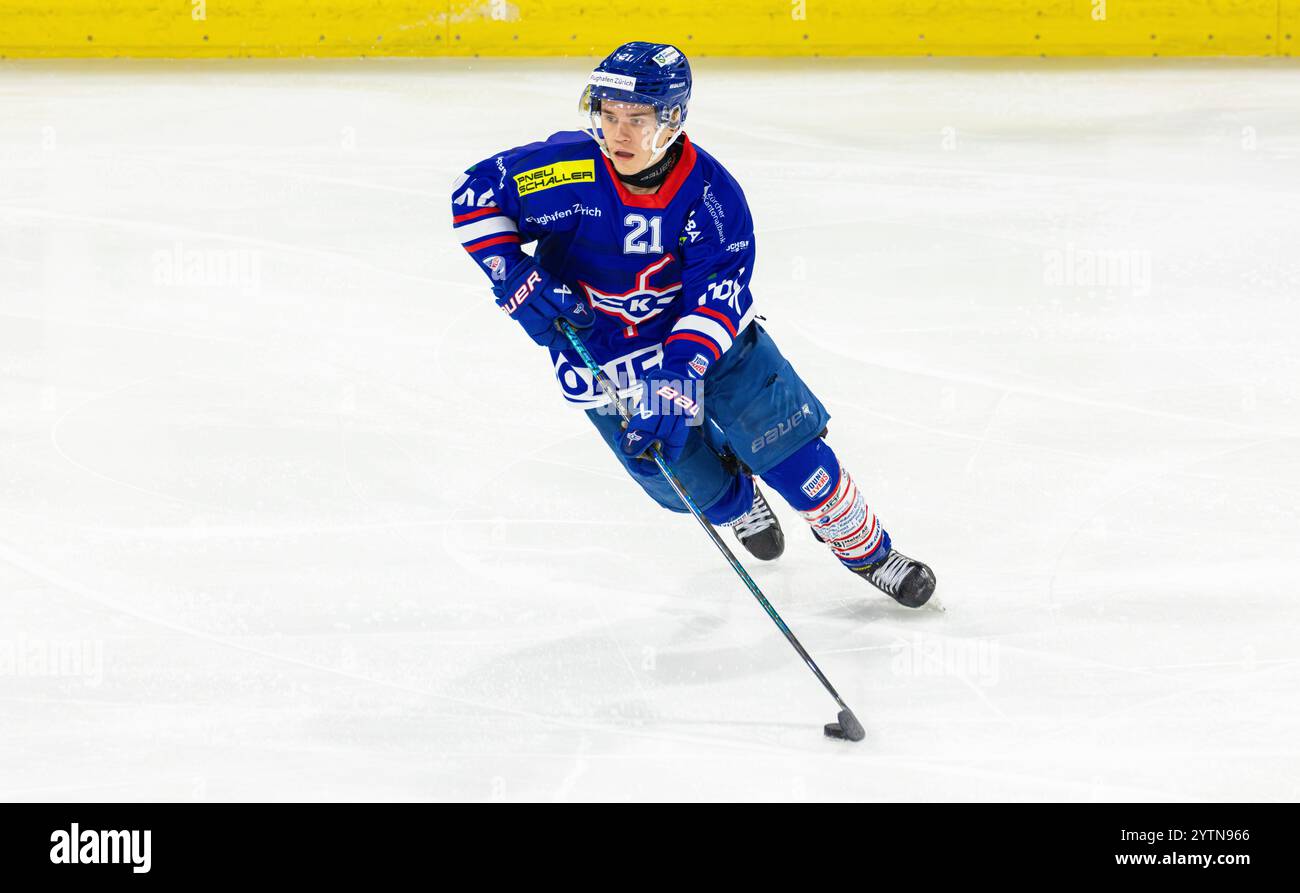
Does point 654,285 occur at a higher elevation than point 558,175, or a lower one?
lower

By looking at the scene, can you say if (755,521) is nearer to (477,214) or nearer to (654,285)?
(654,285)

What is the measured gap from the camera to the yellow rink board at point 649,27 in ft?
27.4

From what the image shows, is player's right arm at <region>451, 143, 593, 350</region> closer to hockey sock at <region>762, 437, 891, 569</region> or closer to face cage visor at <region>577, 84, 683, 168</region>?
face cage visor at <region>577, 84, 683, 168</region>

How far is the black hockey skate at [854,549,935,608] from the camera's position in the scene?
331 centimetres

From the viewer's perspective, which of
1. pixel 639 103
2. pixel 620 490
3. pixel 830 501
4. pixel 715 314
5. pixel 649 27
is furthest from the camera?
pixel 649 27

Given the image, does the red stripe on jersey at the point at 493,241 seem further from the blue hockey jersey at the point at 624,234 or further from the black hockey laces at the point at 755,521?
the black hockey laces at the point at 755,521

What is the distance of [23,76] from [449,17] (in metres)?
2.22

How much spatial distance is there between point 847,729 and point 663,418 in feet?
2.21

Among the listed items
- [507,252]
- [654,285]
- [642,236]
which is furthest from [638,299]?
[507,252]

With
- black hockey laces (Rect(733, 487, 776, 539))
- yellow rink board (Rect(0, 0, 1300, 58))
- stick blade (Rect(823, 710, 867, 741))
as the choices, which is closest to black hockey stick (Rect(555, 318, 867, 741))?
stick blade (Rect(823, 710, 867, 741))

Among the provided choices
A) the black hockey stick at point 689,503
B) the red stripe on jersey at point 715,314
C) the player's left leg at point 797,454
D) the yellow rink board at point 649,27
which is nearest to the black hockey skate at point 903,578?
the player's left leg at point 797,454

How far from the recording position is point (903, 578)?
10.9 ft

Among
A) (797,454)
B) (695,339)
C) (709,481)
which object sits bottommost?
(709,481)

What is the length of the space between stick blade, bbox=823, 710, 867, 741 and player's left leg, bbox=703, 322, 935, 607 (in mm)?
573
